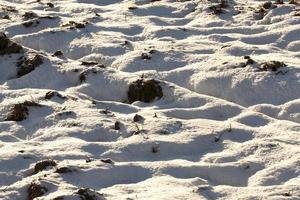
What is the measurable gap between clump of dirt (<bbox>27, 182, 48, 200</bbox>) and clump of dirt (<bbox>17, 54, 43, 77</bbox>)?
3.37 meters

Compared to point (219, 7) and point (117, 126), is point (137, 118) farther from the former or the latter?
point (219, 7)

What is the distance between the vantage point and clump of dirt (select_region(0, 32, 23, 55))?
9.35 m

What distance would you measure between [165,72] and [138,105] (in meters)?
0.99

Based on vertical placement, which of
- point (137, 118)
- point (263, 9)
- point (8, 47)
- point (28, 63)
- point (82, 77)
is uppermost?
point (263, 9)

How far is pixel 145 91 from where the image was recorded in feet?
27.0

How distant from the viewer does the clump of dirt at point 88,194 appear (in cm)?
568

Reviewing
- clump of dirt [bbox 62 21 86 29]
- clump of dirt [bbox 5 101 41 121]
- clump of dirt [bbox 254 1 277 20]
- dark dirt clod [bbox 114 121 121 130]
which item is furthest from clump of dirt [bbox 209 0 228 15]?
clump of dirt [bbox 5 101 41 121]

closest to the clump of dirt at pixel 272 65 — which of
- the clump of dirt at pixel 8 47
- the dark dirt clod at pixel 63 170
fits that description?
the dark dirt clod at pixel 63 170

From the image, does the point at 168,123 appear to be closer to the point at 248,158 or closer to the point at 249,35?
the point at 248,158

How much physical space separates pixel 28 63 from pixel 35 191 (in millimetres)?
3632

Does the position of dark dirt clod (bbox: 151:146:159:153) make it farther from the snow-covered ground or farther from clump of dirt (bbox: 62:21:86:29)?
clump of dirt (bbox: 62:21:86:29)

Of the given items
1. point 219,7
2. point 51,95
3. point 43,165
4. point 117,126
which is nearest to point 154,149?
point 117,126

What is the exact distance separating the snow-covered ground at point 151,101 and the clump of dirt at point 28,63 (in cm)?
2

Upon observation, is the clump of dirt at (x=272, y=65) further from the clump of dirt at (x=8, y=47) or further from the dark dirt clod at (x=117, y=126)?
the clump of dirt at (x=8, y=47)
